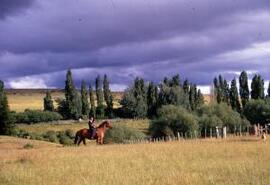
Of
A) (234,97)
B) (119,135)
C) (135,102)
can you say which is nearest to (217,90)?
(234,97)

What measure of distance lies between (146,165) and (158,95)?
4653 inches

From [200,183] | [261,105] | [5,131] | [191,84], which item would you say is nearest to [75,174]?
[200,183]

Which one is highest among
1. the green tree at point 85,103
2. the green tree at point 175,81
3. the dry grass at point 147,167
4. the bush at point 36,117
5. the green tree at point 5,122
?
the green tree at point 175,81

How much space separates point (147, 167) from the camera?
838 inches

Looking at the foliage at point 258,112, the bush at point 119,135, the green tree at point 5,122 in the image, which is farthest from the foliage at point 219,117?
the green tree at point 5,122

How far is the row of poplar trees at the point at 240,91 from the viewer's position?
131500 millimetres

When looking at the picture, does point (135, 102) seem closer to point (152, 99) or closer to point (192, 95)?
point (152, 99)

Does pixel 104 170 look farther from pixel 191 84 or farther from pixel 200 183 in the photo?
pixel 191 84

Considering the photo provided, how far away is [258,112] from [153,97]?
43.3 meters

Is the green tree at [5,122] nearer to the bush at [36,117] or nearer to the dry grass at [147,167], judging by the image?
the dry grass at [147,167]

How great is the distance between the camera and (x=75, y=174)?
20.0 meters

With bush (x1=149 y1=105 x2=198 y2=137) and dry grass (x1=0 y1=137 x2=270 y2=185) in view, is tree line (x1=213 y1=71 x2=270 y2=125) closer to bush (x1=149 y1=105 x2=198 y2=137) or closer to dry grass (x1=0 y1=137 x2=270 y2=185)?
bush (x1=149 y1=105 x2=198 y2=137)

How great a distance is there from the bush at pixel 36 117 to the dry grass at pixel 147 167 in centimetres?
10409

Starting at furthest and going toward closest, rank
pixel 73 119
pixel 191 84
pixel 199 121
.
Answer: pixel 191 84 → pixel 73 119 → pixel 199 121
